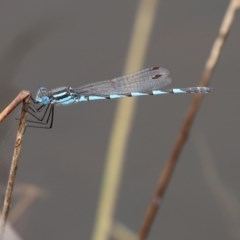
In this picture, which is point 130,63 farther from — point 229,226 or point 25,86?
point 229,226

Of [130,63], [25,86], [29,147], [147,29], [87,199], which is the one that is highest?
[147,29]

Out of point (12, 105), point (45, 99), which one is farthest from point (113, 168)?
point (12, 105)

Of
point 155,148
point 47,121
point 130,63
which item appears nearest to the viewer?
point 47,121

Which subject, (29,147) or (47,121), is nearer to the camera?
(47,121)

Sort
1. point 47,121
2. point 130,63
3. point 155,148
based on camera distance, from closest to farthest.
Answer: point 47,121, point 130,63, point 155,148

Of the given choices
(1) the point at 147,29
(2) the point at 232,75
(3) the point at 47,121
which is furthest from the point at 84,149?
(2) the point at 232,75

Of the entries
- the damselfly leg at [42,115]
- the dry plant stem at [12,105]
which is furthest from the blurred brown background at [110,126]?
the dry plant stem at [12,105]

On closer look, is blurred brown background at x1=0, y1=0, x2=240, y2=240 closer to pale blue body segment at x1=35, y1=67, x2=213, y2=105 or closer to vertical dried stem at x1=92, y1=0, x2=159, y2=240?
vertical dried stem at x1=92, y1=0, x2=159, y2=240

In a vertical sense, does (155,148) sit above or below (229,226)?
above
